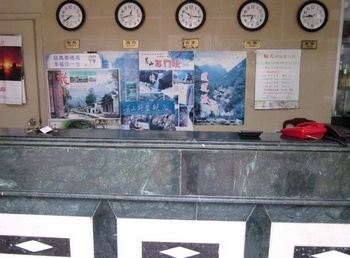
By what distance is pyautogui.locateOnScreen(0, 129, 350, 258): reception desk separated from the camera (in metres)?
1.20

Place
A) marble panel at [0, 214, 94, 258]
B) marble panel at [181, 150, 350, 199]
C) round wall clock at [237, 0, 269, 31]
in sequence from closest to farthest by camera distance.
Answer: marble panel at [181, 150, 350, 199], marble panel at [0, 214, 94, 258], round wall clock at [237, 0, 269, 31]

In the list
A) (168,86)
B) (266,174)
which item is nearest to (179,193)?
(266,174)

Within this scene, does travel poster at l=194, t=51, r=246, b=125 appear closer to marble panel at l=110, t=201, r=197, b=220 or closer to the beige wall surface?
the beige wall surface

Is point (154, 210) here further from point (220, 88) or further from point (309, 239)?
point (220, 88)

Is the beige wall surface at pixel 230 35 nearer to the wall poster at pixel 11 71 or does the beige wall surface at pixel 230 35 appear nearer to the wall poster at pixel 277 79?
the wall poster at pixel 277 79

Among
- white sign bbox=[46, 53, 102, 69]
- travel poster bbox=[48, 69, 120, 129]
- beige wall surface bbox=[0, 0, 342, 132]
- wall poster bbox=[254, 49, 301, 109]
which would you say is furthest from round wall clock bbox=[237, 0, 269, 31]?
white sign bbox=[46, 53, 102, 69]

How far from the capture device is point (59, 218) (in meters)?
1.30

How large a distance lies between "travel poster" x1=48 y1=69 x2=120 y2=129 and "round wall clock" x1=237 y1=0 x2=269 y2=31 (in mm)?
1385

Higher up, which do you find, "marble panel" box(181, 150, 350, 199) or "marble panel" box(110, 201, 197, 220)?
"marble panel" box(181, 150, 350, 199)

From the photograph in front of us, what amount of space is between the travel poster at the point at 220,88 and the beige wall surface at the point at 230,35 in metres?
0.07

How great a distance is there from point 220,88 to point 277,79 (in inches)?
23.2

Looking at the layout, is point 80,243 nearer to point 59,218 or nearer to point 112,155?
point 59,218

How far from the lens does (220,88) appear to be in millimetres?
3150

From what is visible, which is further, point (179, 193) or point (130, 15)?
point (130, 15)
